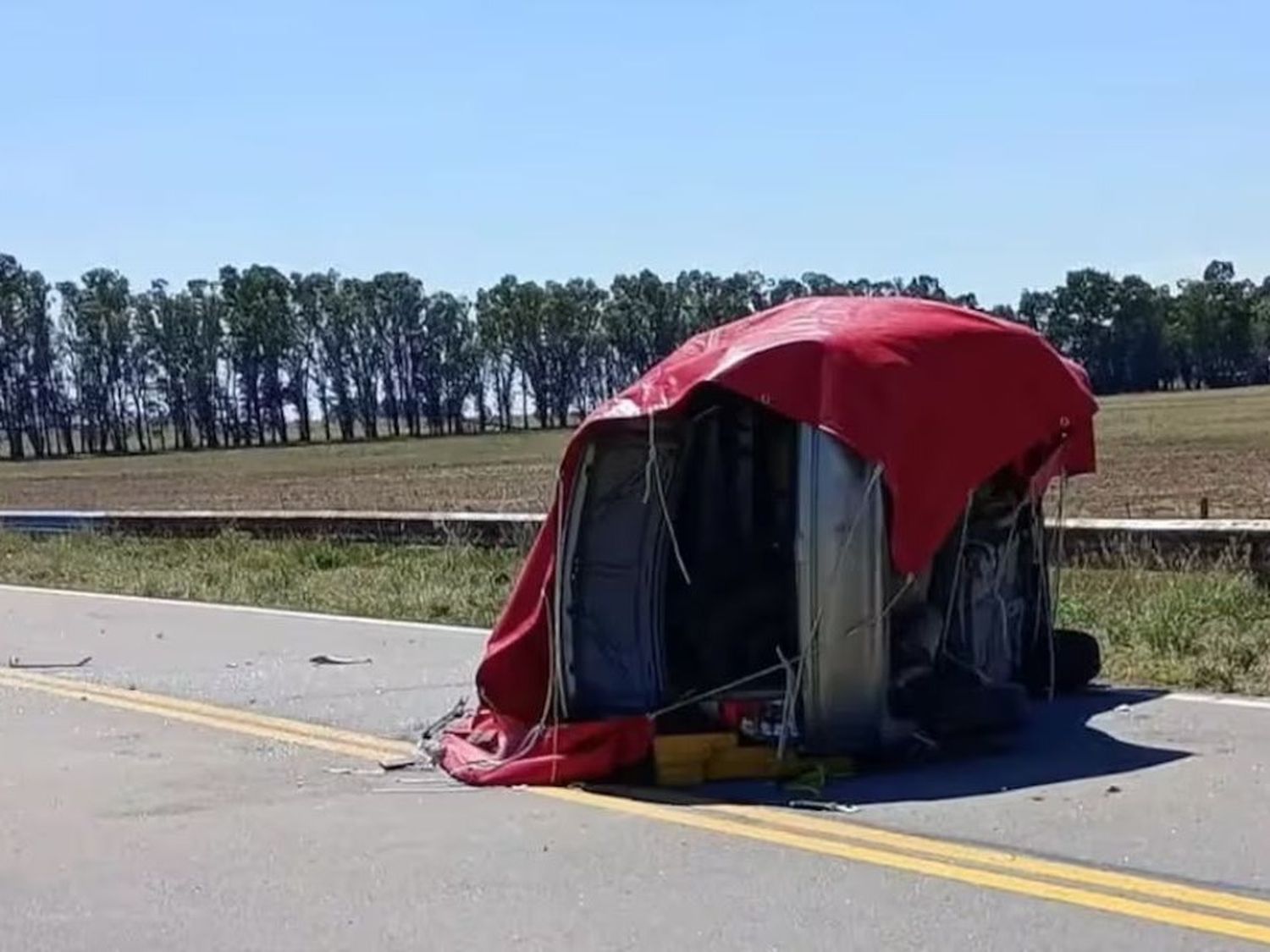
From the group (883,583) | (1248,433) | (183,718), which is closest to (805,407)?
(883,583)

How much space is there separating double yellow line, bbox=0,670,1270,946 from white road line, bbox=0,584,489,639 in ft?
15.3

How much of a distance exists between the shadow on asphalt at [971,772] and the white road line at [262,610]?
5449 millimetres

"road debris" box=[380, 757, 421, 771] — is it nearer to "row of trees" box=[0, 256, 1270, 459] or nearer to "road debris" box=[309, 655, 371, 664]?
"road debris" box=[309, 655, 371, 664]

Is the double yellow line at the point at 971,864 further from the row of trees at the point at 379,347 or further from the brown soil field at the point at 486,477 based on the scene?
the row of trees at the point at 379,347

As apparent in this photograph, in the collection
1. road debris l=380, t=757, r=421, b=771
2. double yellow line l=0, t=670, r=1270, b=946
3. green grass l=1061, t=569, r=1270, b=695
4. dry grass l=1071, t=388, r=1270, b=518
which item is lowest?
double yellow line l=0, t=670, r=1270, b=946

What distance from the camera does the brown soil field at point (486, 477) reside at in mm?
28469

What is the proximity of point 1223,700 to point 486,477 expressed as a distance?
131 ft

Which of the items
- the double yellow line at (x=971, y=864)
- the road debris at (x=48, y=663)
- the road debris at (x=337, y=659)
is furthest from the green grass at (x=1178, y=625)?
the road debris at (x=48, y=663)

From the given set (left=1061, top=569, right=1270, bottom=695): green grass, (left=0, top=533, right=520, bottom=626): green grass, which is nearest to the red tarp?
(left=1061, top=569, right=1270, bottom=695): green grass

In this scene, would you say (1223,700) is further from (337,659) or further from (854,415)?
(337,659)

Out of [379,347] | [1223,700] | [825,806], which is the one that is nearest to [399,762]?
[825,806]

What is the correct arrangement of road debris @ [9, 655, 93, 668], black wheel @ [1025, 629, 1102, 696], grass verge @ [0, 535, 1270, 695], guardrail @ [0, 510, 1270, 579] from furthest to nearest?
road debris @ [9, 655, 93, 668], guardrail @ [0, 510, 1270, 579], grass verge @ [0, 535, 1270, 695], black wheel @ [1025, 629, 1102, 696]

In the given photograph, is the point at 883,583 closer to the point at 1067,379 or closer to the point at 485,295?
the point at 1067,379

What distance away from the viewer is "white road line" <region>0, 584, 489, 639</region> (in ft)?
43.6
